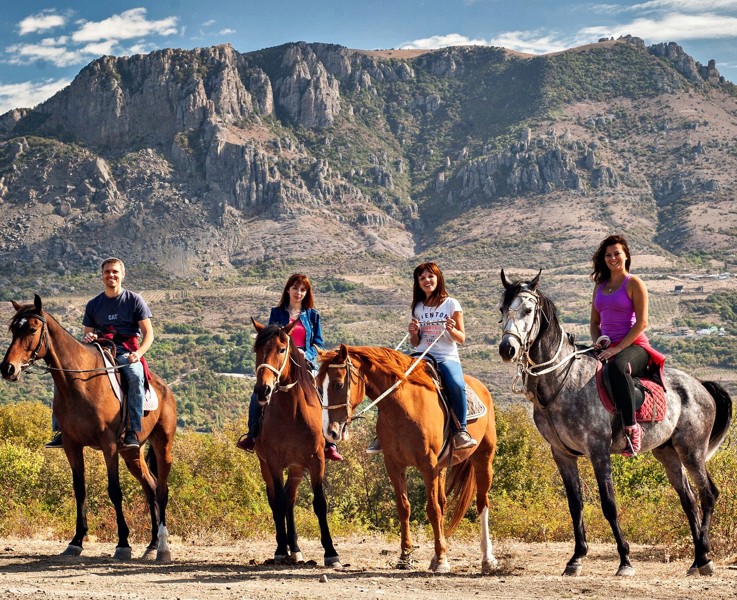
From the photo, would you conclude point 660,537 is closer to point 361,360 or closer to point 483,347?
point 361,360

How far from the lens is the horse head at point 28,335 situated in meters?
12.3

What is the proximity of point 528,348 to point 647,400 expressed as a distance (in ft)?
5.44

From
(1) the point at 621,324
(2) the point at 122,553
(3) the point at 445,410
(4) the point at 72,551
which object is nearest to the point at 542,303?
(1) the point at 621,324

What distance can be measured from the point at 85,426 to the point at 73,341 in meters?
1.10

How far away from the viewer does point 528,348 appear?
11.6 meters

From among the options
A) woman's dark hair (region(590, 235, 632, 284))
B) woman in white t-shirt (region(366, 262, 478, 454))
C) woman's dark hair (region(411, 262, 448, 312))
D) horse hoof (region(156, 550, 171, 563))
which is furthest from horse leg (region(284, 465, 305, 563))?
woman's dark hair (region(590, 235, 632, 284))

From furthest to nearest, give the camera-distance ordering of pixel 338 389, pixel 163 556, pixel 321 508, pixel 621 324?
pixel 163 556 < pixel 321 508 < pixel 621 324 < pixel 338 389

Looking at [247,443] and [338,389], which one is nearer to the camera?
[338,389]

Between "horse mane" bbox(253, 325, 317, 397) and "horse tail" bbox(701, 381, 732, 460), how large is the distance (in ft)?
16.8

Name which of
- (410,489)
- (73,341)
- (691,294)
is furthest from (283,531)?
(691,294)

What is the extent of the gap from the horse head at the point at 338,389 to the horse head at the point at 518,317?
172 cm

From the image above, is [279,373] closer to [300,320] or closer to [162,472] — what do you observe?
[300,320]

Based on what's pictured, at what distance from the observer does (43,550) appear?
1409 cm

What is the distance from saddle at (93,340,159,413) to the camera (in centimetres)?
1338
